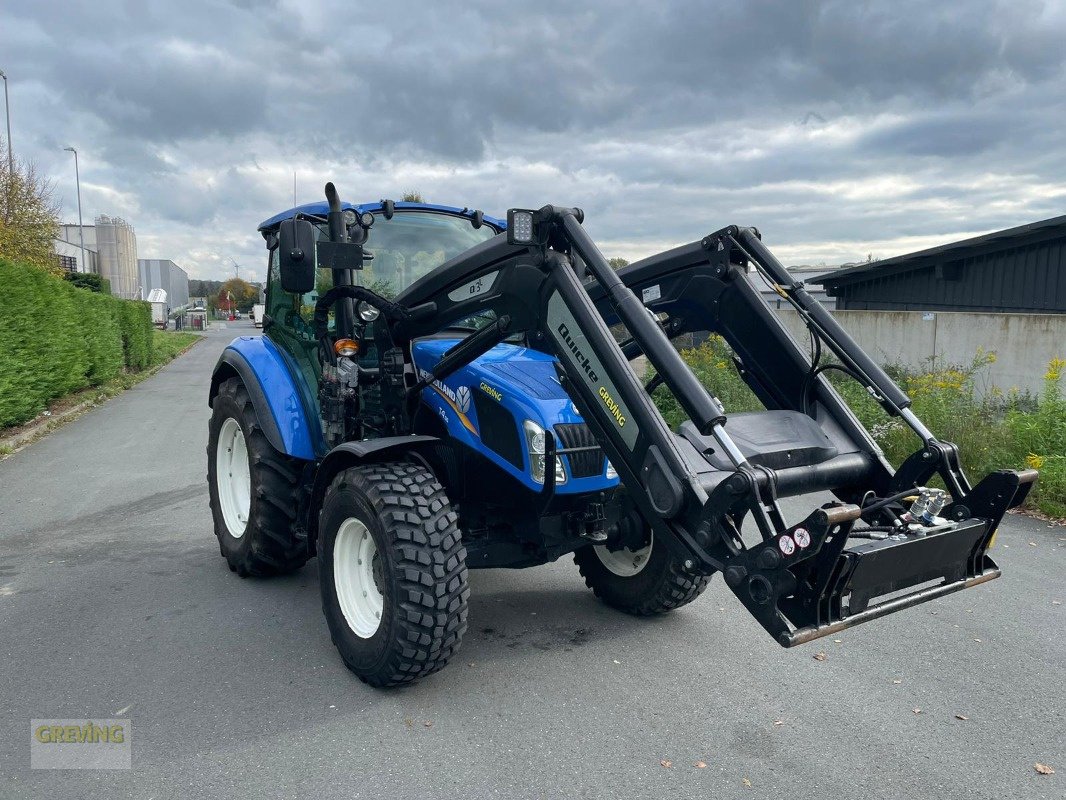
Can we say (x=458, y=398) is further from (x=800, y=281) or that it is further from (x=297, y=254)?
(x=800, y=281)

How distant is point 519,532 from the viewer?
3986 millimetres

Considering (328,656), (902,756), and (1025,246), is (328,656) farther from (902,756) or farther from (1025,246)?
(1025,246)

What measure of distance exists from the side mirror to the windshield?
0.50 meters

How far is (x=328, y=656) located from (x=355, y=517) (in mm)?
836

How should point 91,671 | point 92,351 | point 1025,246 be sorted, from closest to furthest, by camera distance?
1. point 91,671
2. point 1025,246
3. point 92,351

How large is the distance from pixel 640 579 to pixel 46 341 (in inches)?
438

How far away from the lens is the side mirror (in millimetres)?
3908

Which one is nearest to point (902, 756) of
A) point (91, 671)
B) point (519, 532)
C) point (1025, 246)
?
point (519, 532)

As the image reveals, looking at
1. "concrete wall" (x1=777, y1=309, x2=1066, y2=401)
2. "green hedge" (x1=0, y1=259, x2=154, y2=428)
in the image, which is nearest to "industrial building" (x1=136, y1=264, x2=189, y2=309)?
"green hedge" (x1=0, y1=259, x2=154, y2=428)

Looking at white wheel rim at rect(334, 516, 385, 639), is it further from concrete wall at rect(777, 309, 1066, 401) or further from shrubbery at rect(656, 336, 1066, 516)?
concrete wall at rect(777, 309, 1066, 401)

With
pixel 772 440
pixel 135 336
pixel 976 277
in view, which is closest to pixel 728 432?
pixel 772 440

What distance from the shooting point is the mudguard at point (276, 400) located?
455 cm

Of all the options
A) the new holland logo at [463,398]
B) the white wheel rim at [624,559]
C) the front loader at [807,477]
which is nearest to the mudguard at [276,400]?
the new holland logo at [463,398]

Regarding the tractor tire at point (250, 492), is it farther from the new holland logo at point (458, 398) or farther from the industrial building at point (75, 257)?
the industrial building at point (75, 257)
